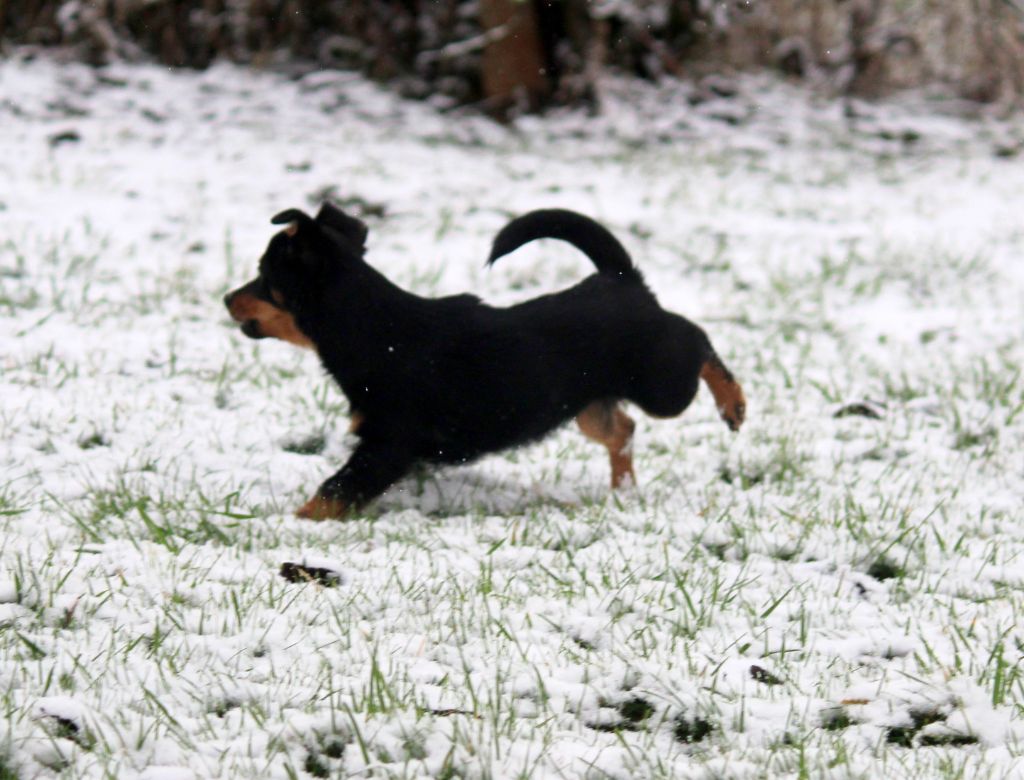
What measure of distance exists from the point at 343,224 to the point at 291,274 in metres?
0.35

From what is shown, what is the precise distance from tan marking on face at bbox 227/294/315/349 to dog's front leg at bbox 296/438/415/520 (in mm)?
462

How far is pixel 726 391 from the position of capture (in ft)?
15.0

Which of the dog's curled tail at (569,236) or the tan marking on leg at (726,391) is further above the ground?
the dog's curled tail at (569,236)

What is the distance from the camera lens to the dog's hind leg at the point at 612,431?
430 centimetres

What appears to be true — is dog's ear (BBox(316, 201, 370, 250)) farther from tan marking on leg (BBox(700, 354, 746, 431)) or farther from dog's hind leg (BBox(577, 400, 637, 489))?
tan marking on leg (BBox(700, 354, 746, 431))

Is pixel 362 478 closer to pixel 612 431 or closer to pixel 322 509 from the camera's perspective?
pixel 322 509

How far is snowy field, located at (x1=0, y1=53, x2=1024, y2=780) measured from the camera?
235cm

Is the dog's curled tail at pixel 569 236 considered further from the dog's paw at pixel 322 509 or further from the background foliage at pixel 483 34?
the background foliage at pixel 483 34

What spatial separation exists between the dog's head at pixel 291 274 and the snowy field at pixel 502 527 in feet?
1.61

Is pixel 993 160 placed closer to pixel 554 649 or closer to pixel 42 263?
pixel 42 263

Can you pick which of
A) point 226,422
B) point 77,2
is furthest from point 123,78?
point 226,422

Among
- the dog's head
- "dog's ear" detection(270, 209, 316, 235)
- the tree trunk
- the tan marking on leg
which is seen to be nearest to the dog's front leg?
the dog's head

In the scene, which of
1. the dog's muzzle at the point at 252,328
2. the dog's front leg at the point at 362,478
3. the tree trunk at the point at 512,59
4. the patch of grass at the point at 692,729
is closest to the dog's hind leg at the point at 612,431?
the dog's front leg at the point at 362,478

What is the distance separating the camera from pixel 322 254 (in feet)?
13.0
